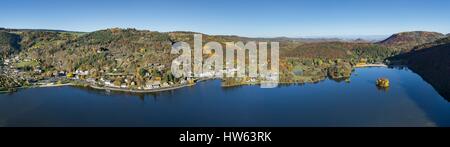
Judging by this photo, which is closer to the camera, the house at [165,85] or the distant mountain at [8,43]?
the house at [165,85]

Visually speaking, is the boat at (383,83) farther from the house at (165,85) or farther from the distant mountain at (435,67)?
the house at (165,85)

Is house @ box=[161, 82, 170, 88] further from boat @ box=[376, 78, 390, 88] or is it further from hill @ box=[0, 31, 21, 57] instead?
hill @ box=[0, 31, 21, 57]

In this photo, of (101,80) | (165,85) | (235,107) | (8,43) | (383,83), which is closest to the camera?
(235,107)

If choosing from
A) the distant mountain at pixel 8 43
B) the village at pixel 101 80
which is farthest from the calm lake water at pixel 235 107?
the distant mountain at pixel 8 43

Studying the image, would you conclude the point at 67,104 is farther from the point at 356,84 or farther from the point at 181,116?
the point at 356,84

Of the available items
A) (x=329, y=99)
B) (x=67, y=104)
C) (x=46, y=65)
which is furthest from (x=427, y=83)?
(x=46, y=65)

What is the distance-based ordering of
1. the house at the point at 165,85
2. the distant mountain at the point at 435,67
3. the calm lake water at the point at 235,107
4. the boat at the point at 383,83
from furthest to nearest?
the house at the point at 165,85, the boat at the point at 383,83, the distant mountain at the point at 435,67, the calm lake water at the point at 235,107

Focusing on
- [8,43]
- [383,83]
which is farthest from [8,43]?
[383,83]

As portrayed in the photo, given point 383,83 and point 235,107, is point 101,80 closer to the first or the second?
point 235,107
